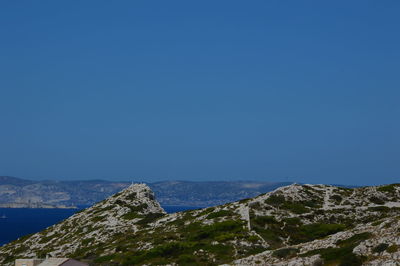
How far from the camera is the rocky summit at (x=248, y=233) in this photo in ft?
206

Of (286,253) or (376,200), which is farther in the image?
(376,200)

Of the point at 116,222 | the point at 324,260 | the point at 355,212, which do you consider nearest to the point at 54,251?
the point at 116,222

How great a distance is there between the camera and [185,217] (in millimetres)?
108625

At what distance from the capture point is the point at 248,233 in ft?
284

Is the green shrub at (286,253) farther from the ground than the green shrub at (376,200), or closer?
closer

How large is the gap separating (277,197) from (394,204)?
21.1 metres

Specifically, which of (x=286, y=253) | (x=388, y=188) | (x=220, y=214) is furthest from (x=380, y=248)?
(x=388, y=188)

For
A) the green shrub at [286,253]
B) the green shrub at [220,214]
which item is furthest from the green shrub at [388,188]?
the green shrub at [286,253]

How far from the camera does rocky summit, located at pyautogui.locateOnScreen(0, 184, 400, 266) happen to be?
62.9 m

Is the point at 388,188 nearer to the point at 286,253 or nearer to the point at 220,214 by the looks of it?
the point at 220,214

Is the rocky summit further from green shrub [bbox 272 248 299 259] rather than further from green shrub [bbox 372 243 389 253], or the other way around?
green shrub [bbox 372 243 389 253]

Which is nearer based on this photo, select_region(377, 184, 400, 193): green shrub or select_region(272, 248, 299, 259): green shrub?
select_region(272, 248, 299, 259): green shrub

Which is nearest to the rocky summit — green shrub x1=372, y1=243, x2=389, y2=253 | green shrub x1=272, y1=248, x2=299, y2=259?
green shrub x1=272, y1=248, x2=299, y2=259

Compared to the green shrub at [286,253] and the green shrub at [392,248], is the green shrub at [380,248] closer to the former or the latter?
the green shrub at [392,248]
